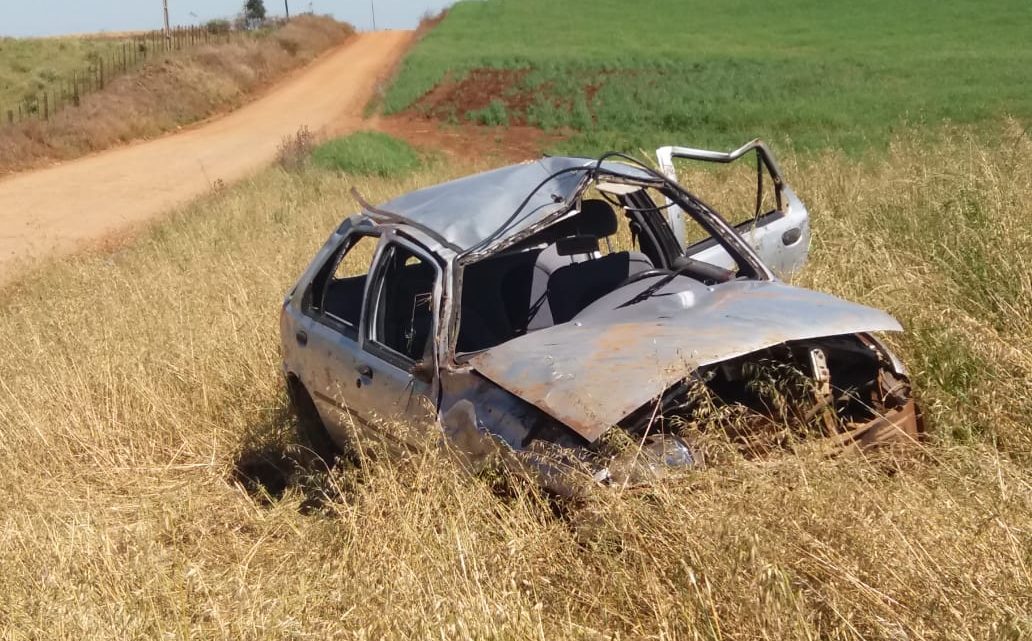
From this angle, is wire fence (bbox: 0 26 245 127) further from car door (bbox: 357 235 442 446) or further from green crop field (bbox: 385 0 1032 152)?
car door (bbox: 357 235 442 446)

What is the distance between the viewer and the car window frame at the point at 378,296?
15.5 feet

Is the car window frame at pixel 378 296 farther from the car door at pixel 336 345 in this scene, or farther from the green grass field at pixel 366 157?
the green grass field at pixel 366 157

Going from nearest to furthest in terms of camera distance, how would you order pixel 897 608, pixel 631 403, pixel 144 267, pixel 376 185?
1. pixel 897 608
2. pixel 631 403
3. pixel 144 267
4. pixel 376 185

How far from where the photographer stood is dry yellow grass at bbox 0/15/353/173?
24.8 m

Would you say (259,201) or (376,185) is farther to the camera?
(376,185)

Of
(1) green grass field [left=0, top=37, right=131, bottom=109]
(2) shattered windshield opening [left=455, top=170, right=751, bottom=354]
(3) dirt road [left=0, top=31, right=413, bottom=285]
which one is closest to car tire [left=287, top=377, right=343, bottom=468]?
(2) shattered windshield opening [left=455, top=170, right=751, bottom=354]

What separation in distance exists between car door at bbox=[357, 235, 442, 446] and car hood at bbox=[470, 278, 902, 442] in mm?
350

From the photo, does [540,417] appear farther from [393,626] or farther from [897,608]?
[897,608]

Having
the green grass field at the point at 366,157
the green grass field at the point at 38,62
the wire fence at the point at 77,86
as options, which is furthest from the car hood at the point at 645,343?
the green grass field at the point at 38,62

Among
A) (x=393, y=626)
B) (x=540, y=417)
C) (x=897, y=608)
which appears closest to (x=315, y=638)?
(x=393, y=626)

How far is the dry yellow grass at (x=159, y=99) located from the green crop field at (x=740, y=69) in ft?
17.4

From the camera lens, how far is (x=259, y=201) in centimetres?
1505

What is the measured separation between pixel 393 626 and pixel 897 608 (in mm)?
1531

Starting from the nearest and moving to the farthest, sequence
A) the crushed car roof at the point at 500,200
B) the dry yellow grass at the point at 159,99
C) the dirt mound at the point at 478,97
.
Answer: the crushed car roof at the point at 500,200
the dry yellow grass at the point at 159,99
the dirt mound at the point at 478,97
